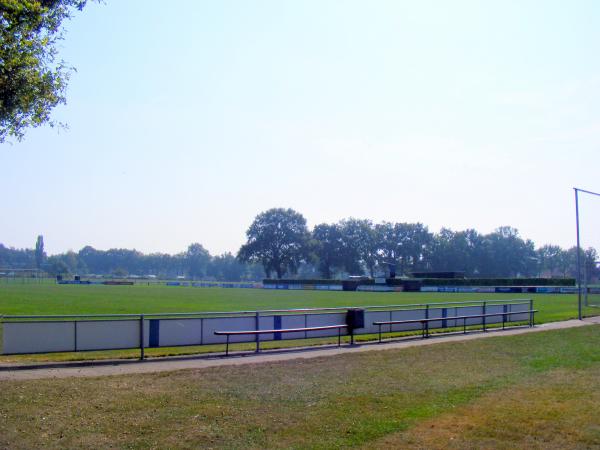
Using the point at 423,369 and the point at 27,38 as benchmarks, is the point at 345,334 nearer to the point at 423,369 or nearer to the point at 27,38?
the point at 423,369

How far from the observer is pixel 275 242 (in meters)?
134

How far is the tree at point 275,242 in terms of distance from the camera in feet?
439

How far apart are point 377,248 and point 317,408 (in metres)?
144

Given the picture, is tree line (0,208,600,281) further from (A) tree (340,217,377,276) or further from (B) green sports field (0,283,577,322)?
(B) green sports field (0,283,577,322)

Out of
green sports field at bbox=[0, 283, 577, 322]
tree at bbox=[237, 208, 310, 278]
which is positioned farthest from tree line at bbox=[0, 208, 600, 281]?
green sports field at bbox=[0, 283, 577, 322]

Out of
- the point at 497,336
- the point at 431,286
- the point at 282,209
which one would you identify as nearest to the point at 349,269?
the point at 282,209

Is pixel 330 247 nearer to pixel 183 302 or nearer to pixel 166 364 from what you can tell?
pixel 183 302

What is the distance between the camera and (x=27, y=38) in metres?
12.7

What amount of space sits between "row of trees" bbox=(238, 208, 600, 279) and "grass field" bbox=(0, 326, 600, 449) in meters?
120

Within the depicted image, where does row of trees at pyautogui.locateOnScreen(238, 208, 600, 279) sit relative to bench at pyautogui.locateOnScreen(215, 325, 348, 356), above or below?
above

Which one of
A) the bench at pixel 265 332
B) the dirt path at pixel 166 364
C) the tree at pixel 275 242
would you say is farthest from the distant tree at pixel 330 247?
the dirt path at pixel 166 364

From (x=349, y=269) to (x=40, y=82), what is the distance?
13593 cm

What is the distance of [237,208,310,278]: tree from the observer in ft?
439

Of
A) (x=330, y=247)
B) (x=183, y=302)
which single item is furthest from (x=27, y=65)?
(x=330, y=247)
